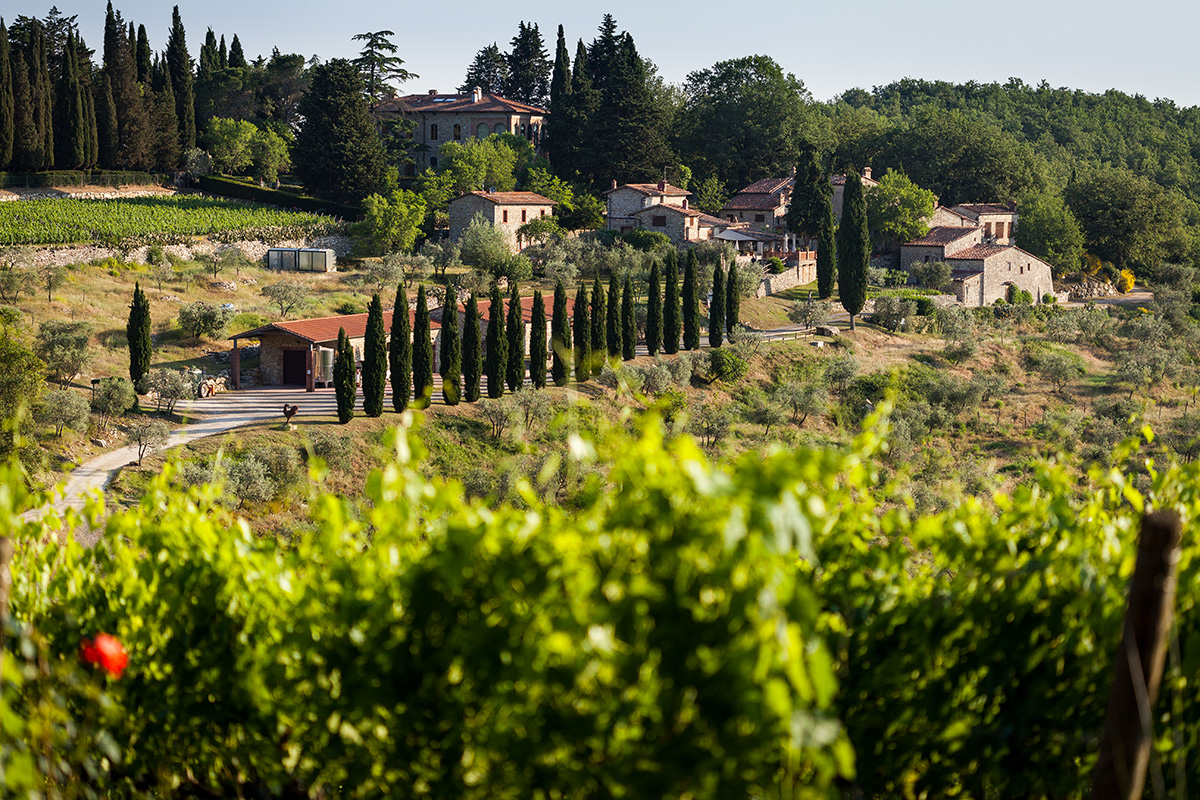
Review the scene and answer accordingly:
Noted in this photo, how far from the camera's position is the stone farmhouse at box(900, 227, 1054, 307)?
65250 millimetres

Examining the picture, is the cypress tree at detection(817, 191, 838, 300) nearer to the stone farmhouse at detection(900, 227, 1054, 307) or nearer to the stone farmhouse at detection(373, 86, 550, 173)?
the stone farmhouse at detection(900, 227, 1054, 307)

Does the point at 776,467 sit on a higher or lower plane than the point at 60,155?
lower

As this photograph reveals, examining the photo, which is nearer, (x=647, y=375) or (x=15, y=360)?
(x=15, y=360)

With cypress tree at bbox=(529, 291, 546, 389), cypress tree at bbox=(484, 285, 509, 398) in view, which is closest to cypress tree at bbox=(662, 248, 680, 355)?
cypress tree at bbox=(529, 291, 546, 389)

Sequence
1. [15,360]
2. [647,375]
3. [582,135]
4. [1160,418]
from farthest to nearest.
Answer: [582,135] → [1160,418] → [647,375] → [15,360]

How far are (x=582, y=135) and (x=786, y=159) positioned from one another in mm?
17461

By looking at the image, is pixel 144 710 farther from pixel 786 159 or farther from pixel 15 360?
pixel 786 159

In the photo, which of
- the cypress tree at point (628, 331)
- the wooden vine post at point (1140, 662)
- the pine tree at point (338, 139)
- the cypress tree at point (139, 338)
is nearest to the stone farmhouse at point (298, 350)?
the cypress tree at point (139, 338)

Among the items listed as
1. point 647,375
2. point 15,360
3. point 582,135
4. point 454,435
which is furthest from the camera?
point 582,135

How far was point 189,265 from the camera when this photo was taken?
52.5 metres

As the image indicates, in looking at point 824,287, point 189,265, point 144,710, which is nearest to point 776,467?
point 144,710

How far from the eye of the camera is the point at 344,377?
34.1 m

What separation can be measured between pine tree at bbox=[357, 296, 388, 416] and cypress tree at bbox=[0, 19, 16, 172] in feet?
125

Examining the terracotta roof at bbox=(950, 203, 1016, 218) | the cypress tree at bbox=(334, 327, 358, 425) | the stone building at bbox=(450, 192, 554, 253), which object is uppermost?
the terracotta roof at bbox=(950, 203, 1016, 218)
